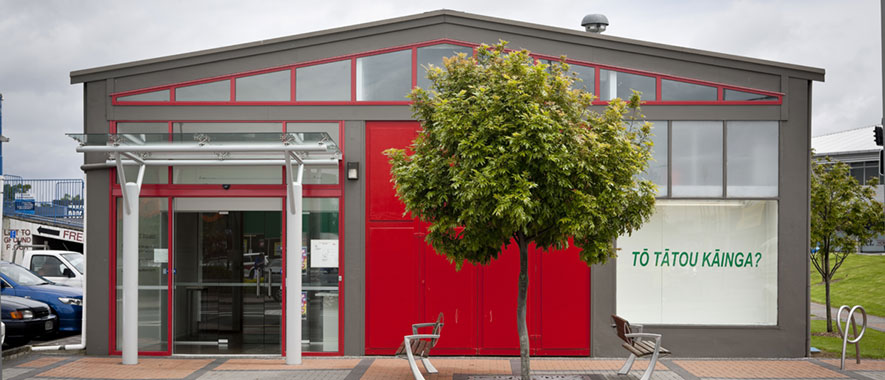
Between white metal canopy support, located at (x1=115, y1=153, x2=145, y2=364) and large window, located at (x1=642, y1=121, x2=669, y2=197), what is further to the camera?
large window, located at (x1=642, y1=121, x2=669, y2=197)

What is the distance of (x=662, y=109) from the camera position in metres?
11.4

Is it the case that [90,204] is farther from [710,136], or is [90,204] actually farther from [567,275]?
[710,136]

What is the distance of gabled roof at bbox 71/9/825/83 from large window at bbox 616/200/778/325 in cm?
252

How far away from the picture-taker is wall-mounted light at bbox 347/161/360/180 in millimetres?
11266

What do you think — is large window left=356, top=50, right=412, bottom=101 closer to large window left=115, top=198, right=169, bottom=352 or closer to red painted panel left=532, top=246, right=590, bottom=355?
red painted panel left=532, top=246, right=590, bottom=355

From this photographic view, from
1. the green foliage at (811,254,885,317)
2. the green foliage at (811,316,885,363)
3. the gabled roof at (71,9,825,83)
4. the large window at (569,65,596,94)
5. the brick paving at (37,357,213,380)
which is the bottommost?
the green foliage at (811,254,885,317)

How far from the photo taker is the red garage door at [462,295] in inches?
445

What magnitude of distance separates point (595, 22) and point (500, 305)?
5.61 m

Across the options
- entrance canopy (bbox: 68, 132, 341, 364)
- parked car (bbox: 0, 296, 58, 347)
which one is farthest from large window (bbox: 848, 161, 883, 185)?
parked car (bbox: 0, 296, 58, 347)

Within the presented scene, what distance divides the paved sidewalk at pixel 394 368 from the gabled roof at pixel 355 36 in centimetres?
460

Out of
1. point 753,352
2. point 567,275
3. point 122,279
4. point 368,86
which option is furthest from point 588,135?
point 122,279

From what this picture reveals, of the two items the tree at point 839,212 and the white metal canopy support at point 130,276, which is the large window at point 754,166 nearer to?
the tree at point 839,212

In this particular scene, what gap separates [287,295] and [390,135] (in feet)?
9.91

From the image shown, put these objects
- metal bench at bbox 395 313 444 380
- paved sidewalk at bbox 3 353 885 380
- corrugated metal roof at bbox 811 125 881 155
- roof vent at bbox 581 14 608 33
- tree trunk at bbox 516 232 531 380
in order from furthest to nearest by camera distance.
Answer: corrugated metal roof at bbox 811 125 881 155 < roof vent at bbox 581 14 608 33 < paved sidewalk at bbox 3 353 885 380 < metal bench at bbox 395 313 444 380 < tree trunk at bbox 516 232 531 380
